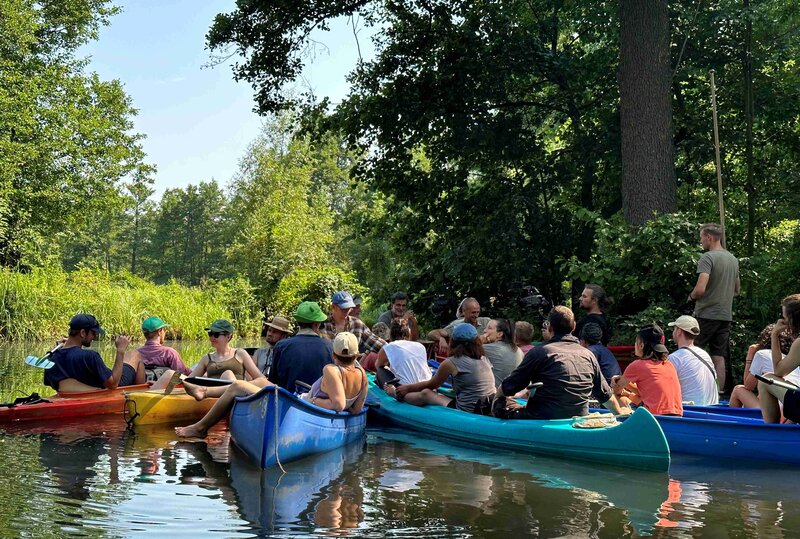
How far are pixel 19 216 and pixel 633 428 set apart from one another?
26.5 meters

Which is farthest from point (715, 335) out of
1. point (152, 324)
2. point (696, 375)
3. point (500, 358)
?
point (152, 324)

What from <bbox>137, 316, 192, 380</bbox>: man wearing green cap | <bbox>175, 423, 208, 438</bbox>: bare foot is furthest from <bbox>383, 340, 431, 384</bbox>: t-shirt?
<bbox>137, 316, 192, 380</bbox>: man wearing green cap

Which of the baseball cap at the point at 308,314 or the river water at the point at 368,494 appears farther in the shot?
the baseball cap at the point at 308,314

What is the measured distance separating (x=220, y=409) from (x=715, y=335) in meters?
5.85

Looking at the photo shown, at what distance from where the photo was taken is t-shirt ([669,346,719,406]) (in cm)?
869

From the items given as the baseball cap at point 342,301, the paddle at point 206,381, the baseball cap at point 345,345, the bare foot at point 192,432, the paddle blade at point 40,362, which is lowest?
the bare foot at point 192,432

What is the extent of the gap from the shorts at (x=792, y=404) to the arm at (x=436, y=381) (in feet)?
9.56

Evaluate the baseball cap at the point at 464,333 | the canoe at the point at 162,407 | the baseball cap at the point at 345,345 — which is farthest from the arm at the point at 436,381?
the canoe at the point at 162,407

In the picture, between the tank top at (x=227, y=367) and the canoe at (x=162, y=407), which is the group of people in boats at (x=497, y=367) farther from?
the canoe at (x=162, y=407)

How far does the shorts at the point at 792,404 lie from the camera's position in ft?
24.0

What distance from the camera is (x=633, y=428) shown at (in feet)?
24.4

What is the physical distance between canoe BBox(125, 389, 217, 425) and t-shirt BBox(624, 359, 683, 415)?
436cm

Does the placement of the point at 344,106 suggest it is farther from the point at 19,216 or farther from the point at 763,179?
the point at 19,216

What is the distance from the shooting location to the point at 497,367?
9.45 m
